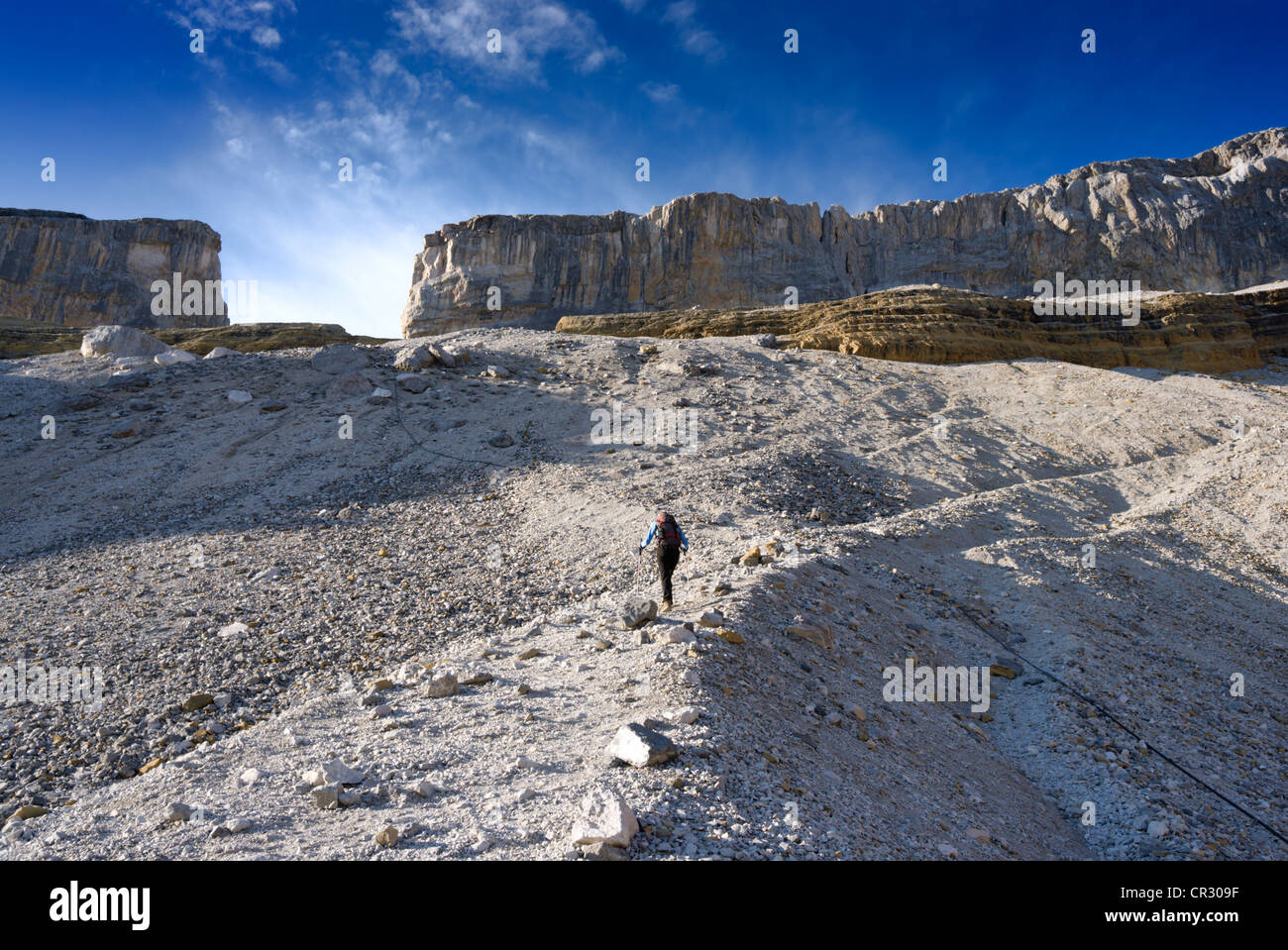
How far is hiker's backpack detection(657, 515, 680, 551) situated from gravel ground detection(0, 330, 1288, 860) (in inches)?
27.9

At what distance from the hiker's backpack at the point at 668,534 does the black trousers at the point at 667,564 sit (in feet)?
0.12

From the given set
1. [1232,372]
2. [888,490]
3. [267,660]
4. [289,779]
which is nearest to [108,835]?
[289,779]

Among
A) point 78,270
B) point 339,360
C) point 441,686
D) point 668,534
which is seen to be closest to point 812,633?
point 668,534

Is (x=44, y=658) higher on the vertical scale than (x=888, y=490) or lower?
lower

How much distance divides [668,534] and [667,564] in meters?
0.35

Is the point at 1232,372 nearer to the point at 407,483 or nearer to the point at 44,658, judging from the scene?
the point at 407,483

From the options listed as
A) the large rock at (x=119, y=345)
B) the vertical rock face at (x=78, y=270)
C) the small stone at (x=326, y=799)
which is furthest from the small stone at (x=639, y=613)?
the vertical rock face at (x=78, y=270)

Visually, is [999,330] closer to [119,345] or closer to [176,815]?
[176,815]

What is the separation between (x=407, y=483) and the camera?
14195 mm

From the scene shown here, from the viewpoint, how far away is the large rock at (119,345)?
69.7 ft

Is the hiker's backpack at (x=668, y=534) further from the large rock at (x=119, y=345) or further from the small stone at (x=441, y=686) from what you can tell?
the large rock at (x=119, y=345)

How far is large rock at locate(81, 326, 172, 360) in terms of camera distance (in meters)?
21.2

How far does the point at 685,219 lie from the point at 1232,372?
36.9 m
